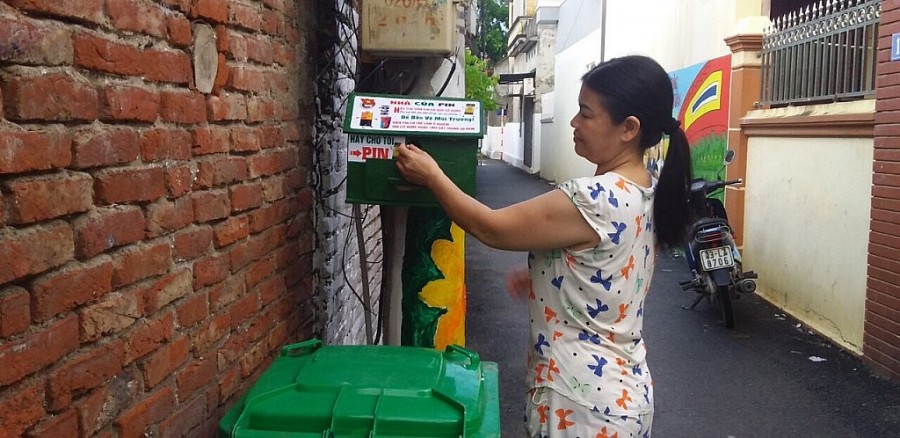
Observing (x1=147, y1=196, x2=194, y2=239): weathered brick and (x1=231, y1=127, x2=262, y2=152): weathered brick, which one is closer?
(x1=147, y1=196, x2=194, y2=239): weathered brick

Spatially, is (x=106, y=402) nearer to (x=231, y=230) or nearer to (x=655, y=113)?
(x=231, y=230)

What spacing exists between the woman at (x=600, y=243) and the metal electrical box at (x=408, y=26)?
1001 mm

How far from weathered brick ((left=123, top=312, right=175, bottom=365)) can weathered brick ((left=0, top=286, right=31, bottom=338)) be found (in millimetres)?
349

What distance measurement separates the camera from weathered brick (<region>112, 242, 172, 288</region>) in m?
1.65

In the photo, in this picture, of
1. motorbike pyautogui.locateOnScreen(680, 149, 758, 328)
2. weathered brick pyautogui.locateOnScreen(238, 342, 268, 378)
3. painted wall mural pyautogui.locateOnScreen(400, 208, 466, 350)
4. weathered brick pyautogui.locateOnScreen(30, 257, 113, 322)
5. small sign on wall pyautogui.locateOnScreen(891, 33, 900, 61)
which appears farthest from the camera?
motorbike pyautogui.locateOnScreen(680, 149, 758, 328)

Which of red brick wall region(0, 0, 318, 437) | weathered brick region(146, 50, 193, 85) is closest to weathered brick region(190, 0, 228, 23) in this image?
red brick wall region(0, 0, 318, 437)

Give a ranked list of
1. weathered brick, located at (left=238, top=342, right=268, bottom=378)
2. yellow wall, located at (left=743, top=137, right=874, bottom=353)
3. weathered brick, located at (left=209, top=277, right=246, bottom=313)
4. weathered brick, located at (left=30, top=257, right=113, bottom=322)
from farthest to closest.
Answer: yellow wall, located at (left=743, top=137, right=874, bottom=353) < weathered brick, located at (left=238, top=342, right=268, bottom=378) < weathered brick, located at (left=209, top=277, right=246, bottom=313) < weathered brick, located at (left=30, top=257, right=113, bottom=322)

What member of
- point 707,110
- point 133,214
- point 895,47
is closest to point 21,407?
point 133,214

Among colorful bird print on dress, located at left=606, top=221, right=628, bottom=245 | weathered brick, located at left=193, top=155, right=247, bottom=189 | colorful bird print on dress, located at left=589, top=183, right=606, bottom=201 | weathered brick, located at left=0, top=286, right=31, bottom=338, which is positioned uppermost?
weathered brick, located at left=193, top=155, right=247, bottom=189

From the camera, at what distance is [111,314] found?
63.9 inches

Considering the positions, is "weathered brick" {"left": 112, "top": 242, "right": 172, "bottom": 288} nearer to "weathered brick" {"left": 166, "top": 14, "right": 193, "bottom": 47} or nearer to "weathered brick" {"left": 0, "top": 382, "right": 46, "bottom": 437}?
"weathered brick" {"left": 0, "top": 382, "right": 46, "bottom": 437}

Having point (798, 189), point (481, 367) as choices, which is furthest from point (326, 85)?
point (798, 189)

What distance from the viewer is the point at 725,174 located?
855cm

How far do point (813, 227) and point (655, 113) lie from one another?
498 cm
